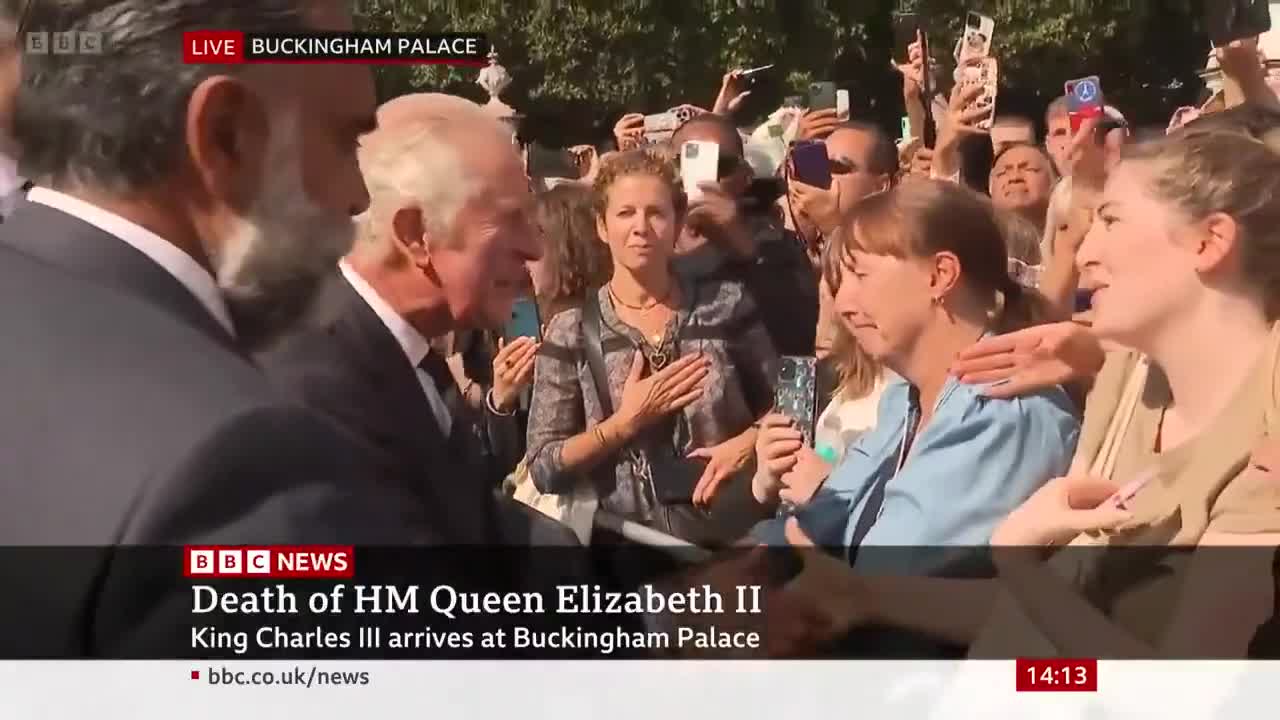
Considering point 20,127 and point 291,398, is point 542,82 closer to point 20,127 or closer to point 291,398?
point 291,398

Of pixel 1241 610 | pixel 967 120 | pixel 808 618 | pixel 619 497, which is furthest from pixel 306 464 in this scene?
pixel 1241 610

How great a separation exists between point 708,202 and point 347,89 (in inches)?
26.0

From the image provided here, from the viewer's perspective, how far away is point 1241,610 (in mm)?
2418

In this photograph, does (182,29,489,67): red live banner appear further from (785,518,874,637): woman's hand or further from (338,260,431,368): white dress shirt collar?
(785,518,874,637): woman's hand

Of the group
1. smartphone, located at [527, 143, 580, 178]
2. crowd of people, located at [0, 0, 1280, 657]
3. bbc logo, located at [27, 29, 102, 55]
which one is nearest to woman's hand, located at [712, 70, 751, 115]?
crowd of people, located at [0, 0, 1280, 657]

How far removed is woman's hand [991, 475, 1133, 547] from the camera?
7.91 ft

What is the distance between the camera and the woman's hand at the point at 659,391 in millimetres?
2439

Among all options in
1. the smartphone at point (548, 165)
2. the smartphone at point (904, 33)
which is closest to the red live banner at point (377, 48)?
the smartphone at point (548, 165)

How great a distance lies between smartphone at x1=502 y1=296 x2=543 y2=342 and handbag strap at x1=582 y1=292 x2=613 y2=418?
9 cm

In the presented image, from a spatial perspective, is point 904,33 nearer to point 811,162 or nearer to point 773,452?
point 811,162

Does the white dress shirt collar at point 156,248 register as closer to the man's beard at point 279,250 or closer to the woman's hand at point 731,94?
the man's beard at point 279,250

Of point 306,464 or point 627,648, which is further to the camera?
point 627,648
